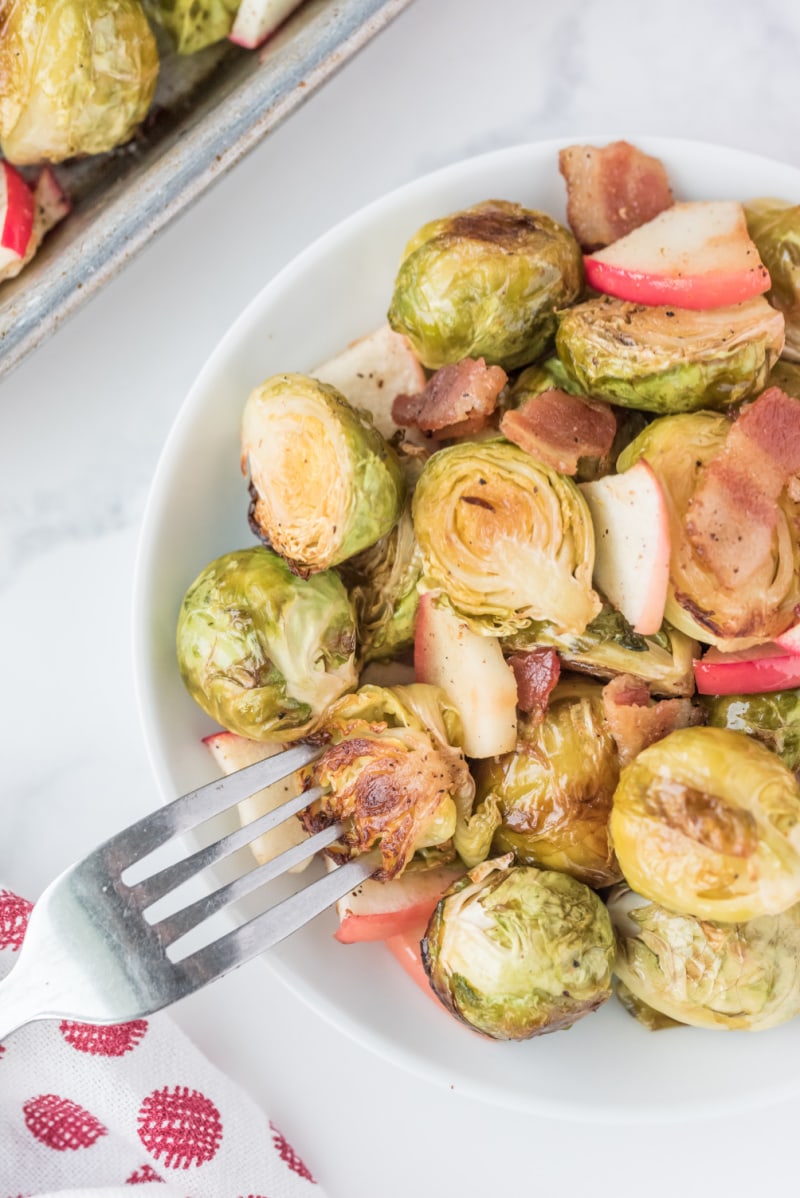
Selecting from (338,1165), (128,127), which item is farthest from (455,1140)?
(128,127)

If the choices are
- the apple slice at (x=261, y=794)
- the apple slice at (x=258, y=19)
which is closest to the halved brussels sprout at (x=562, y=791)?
the apple slice at (x=261, y=794)

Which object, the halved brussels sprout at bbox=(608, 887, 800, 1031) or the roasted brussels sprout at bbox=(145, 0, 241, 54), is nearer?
the halved brussels sprout at bbox=(608, 887, 800, 1031)

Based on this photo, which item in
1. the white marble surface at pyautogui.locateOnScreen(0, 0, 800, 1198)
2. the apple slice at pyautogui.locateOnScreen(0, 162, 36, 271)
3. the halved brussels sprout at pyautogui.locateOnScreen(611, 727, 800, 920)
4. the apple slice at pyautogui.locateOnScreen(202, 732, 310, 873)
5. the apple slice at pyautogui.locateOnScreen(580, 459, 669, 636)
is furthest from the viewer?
the white marble surface at pyautogui.locateOnScreen(0, 0, 800, 1198)

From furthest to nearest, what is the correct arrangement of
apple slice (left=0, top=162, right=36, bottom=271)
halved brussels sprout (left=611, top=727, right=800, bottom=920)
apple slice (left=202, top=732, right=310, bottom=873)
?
apple slice (left=0, top=162, right=36, bottom=271) < apple slice (left=202, top=732, right=310, bottom=873) < halved brussels sprout (left=611, top=727, right=800, bottom=920)

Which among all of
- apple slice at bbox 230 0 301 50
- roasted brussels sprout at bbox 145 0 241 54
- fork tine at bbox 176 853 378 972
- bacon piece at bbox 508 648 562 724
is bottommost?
bacon piece at bbox 508 648 562 724

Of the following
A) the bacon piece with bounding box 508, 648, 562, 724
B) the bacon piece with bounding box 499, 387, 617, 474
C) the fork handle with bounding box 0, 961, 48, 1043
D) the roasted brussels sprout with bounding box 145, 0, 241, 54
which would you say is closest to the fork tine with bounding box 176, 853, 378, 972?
the fork handle with bounding box 0, 961, 48, 1043

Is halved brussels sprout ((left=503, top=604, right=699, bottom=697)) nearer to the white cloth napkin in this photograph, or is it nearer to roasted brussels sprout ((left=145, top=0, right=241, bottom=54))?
the white cloth napkin

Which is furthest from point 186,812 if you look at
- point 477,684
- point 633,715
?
point 633,715
